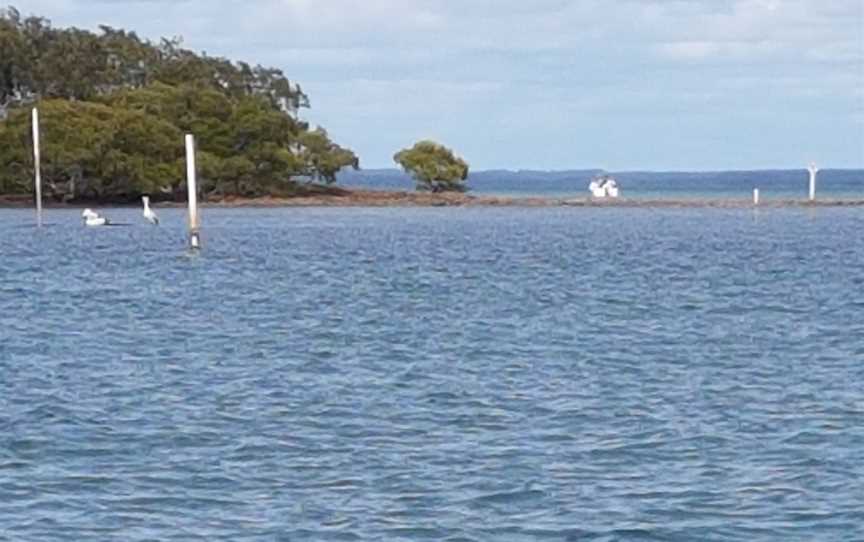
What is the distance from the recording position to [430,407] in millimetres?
25531

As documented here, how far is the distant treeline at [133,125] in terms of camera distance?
123375 millimetres

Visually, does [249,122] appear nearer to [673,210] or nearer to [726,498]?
[673,210]

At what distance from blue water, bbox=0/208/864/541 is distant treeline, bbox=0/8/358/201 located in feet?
223

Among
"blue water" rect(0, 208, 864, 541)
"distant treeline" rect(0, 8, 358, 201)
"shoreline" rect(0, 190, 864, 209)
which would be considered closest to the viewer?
"blue water" rect(0, 208, 864, 541)

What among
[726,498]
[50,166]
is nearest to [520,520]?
[726,498]

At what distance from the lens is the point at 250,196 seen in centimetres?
13688

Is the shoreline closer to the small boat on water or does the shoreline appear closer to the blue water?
the small boat on water

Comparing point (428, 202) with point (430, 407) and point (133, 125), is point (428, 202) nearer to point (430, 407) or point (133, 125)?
point (133, 125)

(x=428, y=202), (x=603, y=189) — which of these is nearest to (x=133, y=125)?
(x=428, y=202)

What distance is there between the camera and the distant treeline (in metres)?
123

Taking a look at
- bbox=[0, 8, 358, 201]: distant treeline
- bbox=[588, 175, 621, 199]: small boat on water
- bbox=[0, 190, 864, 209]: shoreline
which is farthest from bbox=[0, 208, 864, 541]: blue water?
bbox=[588, 175, 621, 199]: small boat on water

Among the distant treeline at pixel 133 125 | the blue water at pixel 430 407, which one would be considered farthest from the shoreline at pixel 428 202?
the blue water at pixel 430 407

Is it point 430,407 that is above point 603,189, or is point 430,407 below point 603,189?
above

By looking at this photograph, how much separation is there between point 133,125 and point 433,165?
2913cm
